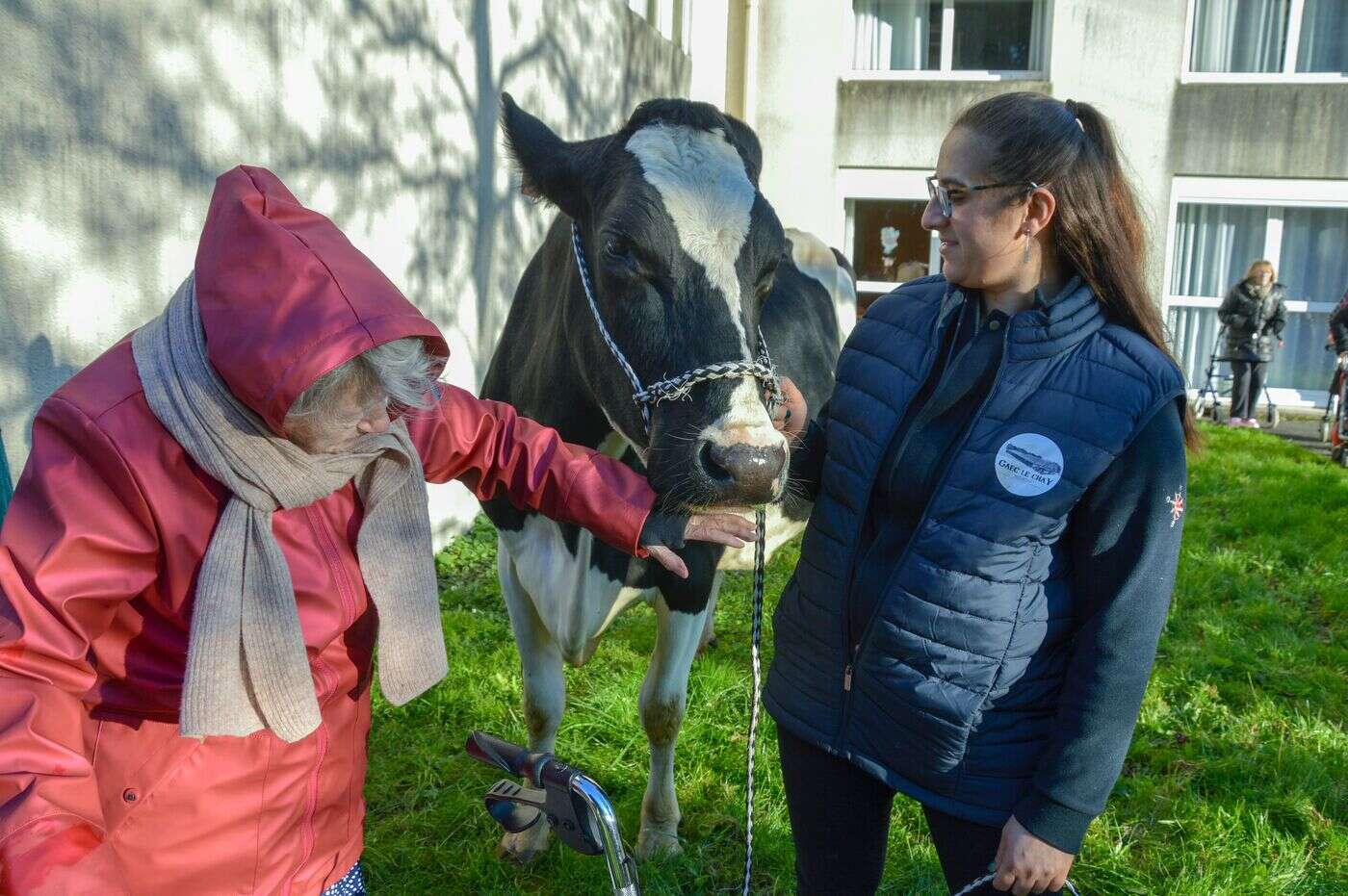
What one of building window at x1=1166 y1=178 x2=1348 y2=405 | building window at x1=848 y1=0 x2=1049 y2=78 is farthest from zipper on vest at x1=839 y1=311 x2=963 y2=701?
building window at x1=848 y1=0 x2=1049 y2=78

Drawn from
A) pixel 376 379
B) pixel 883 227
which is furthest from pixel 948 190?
pixel 883 227

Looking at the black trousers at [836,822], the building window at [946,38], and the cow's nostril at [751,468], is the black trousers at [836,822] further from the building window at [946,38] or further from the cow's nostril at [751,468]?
Answer: the building window at [946,38]

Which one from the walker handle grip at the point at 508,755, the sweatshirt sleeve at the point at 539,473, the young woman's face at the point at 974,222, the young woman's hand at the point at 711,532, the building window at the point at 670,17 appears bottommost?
the walker handle grip at the point at 508,755

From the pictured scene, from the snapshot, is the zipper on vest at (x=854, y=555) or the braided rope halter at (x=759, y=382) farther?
the braided rope halter at (x=759, y=382)

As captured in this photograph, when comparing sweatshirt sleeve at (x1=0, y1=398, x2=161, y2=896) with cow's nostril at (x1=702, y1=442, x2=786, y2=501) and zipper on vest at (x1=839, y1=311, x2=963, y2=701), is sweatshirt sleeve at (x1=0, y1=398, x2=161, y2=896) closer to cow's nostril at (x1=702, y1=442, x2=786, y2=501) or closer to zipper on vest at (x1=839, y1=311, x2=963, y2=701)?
cow's nostril at (x1=702, y1=442, x2=786, y2=501)

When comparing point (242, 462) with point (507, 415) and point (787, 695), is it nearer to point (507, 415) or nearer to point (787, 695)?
point (507, 415)

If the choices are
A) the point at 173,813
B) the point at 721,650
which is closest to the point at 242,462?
the point at 173,813

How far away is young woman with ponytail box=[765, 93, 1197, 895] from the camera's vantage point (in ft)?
5.36

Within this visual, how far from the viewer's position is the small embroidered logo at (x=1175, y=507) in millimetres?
1599

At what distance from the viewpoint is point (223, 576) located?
147cm

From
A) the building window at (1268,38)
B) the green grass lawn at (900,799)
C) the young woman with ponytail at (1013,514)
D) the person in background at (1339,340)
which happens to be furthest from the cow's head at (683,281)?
the building window at (1268,38)

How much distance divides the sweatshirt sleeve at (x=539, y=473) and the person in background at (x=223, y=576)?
17cm

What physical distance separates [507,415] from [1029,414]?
3.16 ft

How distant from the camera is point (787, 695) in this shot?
6.63ft
